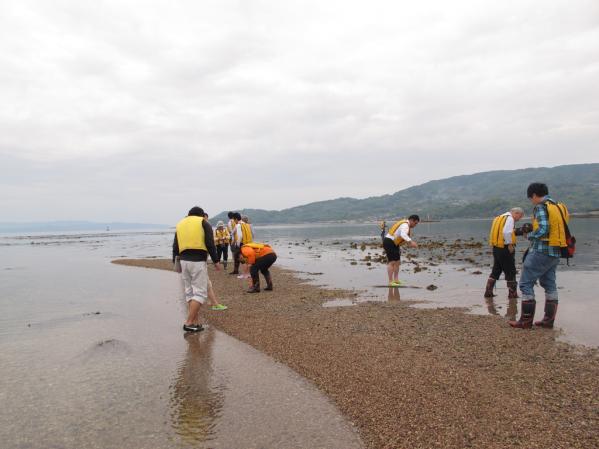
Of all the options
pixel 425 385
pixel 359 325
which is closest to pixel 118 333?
pixel 359 325

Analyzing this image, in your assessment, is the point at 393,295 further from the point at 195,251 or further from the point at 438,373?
the point at 438,373

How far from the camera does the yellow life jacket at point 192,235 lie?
322 inches

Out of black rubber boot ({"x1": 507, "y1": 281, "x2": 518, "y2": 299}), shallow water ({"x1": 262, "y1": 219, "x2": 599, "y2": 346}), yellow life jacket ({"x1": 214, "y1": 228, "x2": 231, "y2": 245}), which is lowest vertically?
shallow water ({"x1": 262, "y1": 219, "x2": 599, "y2": 346})

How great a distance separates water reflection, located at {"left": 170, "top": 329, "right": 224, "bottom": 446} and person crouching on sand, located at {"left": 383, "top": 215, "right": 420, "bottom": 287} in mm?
7736

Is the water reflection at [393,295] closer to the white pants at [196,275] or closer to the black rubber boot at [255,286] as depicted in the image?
the black rubber boot at [255,286]

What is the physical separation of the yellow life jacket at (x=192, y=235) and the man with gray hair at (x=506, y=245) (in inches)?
289

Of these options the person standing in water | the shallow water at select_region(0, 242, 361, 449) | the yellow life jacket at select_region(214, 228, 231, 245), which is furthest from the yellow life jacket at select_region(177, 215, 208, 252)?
the yellow life jacket at select_region(214, 228, 231, 245)

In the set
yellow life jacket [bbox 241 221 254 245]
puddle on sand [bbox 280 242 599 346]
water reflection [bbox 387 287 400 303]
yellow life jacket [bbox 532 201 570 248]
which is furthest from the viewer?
yellow life jacket [bbox 241 221 254 245]

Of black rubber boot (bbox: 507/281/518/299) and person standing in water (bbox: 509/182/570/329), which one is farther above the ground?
person standing in water (bbox: 509/182/570/329)

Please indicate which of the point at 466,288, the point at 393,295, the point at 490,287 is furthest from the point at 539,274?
the point at 466,288

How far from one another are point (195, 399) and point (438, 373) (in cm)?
313

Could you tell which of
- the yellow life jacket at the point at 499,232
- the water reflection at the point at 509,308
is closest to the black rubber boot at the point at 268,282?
the water reflection at the point at 509,308

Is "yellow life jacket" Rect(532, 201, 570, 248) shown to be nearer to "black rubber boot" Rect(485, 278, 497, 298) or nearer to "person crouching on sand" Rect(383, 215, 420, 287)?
"black rubber boot" Rect(485, 278, 497, 298)

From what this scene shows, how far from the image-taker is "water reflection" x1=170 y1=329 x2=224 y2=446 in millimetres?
4034
